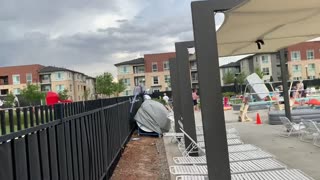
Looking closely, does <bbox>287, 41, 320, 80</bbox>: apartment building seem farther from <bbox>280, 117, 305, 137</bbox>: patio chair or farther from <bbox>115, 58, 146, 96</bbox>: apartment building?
<bbox>280, 117, 305, 137</bbox>: patio chair

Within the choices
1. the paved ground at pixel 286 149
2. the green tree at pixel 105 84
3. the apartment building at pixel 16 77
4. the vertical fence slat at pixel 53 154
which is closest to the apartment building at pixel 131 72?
the green tree at pixel 105 84

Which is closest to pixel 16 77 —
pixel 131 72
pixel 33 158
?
pixel 131 72

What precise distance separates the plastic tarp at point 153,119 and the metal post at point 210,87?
10022 millimetres

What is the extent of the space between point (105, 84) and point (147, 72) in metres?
10.6

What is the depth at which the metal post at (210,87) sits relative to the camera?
15.4ft

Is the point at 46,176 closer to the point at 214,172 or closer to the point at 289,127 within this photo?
the point at 214,172

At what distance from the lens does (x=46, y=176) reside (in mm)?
3488

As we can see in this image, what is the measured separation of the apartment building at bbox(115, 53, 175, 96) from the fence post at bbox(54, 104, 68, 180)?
90.5 m

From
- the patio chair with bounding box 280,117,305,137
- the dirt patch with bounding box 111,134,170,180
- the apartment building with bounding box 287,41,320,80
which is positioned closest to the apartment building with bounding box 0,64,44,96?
the apartment building with bounding box 287,41,320,80

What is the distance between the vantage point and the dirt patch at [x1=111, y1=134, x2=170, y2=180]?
805 centimetres

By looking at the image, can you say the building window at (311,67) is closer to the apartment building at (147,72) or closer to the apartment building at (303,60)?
the apartment building at (303,60)

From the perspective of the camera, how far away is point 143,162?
9609 mm

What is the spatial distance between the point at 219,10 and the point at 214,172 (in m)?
1.94

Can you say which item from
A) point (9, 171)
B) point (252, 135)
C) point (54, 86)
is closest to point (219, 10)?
point (9, 171)
